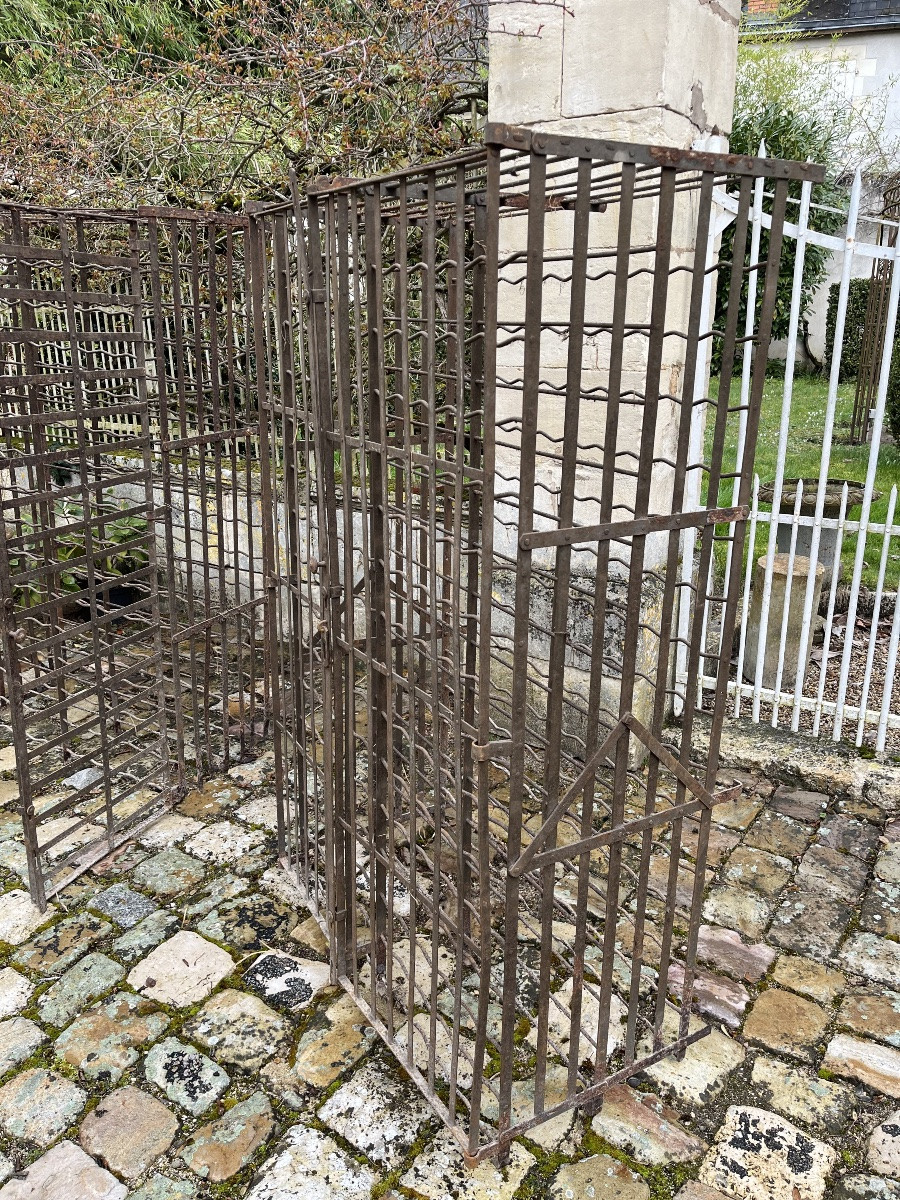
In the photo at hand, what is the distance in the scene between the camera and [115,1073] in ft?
8.94

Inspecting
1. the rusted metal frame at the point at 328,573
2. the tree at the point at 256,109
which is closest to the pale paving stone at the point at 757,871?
the rusted metal frame at the point at 328,573

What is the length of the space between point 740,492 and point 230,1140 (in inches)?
89.0

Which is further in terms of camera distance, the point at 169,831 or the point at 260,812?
the point at 260,812

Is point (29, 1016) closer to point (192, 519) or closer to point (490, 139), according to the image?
point (490, 139)

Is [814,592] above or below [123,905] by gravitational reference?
above

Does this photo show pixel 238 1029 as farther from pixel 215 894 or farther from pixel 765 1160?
pixel 765 1160

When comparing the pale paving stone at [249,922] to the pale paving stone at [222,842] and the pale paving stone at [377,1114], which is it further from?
the pale paving stone at [377,1114]

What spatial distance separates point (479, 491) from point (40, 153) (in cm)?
588

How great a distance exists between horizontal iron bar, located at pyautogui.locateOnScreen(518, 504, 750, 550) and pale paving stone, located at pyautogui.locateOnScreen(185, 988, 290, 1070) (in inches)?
74.2

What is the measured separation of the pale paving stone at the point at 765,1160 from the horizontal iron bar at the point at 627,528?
174cm

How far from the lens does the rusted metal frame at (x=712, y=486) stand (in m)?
2.25

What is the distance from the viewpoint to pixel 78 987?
10.1 ft

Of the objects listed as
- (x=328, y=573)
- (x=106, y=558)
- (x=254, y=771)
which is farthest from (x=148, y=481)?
(x=254, y=771)

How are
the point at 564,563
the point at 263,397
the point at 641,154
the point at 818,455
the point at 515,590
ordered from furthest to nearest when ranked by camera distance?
the point at 818,455 → the point at 263,397 → the point at 515,590 → the point at 564,563 → the point at 641,154
